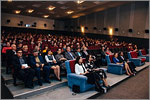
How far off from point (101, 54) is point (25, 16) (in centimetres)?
1214

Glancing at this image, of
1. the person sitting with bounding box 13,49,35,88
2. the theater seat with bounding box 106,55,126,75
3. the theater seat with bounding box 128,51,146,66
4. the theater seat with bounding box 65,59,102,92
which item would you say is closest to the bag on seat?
the theater seat with bounding box 65,59,102,92

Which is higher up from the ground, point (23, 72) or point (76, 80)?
point (23, 72)

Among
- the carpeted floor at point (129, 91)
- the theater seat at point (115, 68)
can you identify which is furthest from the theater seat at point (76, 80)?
the theater seat at point (115, 68)

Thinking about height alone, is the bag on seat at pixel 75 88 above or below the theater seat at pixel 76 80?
below

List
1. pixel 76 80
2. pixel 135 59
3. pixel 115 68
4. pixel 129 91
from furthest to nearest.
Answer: pixel 135 59
pixel 115 68
pixel 129 91
pixel 76 80

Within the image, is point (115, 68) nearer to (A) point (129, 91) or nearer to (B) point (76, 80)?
(A) point (129, 91)

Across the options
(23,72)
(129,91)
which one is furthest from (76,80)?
(129,91)

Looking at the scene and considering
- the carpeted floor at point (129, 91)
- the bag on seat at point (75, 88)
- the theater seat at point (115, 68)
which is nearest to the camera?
the carpeted floor at point (129, 91)

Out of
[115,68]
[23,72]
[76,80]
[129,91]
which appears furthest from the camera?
[115,68]

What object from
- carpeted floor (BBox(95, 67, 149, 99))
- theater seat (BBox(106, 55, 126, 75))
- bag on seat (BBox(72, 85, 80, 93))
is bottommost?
carpeted floor (BBox(95, 67, 149, 99))

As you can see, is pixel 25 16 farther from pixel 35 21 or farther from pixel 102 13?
pixel 102 13

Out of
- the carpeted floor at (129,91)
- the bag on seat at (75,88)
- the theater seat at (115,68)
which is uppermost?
the theater seat at (115,68)

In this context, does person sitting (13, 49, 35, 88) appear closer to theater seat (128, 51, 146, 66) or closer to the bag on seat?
the bag on seat

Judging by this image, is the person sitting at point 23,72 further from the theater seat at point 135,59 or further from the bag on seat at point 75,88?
the theater seat at point 135,59
